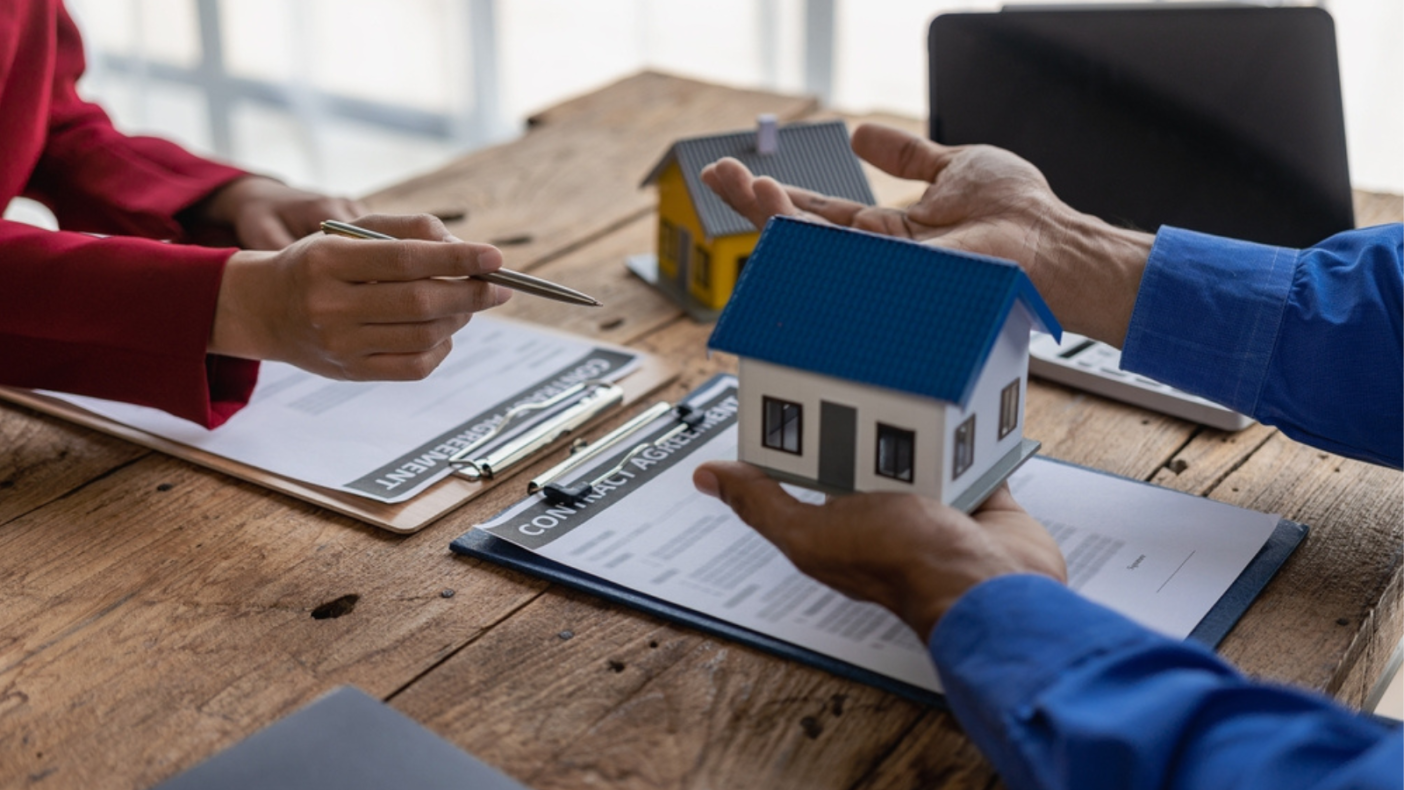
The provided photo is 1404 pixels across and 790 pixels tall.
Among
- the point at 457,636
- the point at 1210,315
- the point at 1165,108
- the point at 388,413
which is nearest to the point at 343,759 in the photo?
the point at 457,636

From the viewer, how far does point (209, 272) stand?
1023mm

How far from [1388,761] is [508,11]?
141 inches

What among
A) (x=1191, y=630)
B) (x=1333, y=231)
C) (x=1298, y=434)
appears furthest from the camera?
(x=1333, y=231)

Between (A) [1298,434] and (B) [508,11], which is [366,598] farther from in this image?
(B) [508,11]

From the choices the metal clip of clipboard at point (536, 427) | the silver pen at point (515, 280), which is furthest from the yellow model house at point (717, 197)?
the silver pen at point (515, 280)

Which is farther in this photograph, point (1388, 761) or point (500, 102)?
point (500, 102)

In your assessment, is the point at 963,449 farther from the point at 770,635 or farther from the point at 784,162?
the point at 784,162

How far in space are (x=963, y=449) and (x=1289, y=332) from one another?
35 centimetres

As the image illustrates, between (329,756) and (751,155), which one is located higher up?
(751,155)

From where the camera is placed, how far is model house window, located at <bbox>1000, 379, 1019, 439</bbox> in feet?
2.85

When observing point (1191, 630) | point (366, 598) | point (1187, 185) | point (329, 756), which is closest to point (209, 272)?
point (366, 598)

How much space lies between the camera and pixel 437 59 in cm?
387

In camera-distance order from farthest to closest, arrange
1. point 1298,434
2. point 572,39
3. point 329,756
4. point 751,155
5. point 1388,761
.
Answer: point 572,39 < point 751,155 < point 1298,434 < point 329,756 < point 1388,761

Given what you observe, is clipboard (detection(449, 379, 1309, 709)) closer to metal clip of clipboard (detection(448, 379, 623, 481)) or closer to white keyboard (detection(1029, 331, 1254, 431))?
metal clip of clipboard (detection(448, 379, 623, 481))
